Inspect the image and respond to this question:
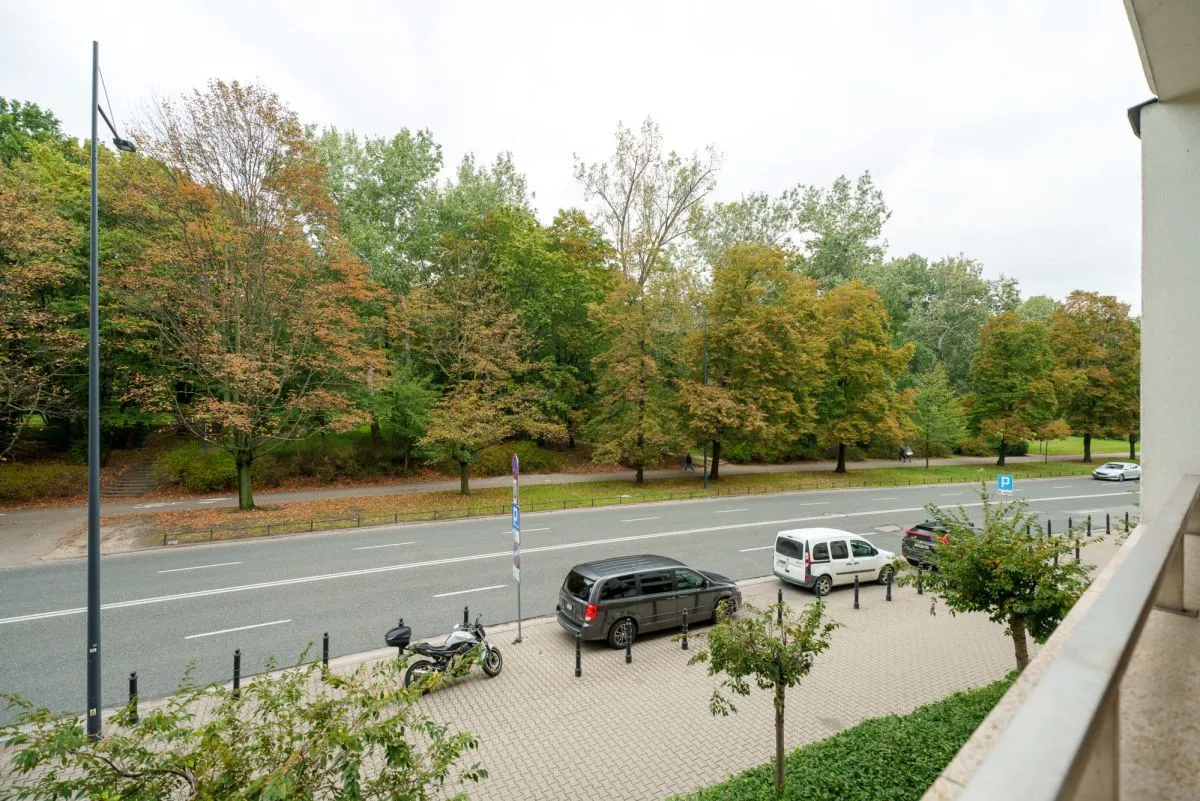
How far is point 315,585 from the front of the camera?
48.5 ft

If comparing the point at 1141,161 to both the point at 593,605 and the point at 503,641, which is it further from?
the point at 503,641

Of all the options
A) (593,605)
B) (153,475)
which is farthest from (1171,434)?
(153,475)

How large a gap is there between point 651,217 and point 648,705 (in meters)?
30.5

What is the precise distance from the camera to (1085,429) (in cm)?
4641

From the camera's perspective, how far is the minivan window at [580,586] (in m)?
11.4

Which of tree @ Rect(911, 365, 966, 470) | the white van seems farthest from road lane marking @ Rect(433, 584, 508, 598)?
tree @ Rect(911, 365, 966, 470)

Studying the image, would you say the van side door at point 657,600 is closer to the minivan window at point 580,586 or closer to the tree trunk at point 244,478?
the minivan window at point 580,586

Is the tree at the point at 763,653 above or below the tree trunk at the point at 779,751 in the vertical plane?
above

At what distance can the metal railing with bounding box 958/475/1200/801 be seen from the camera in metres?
0.85

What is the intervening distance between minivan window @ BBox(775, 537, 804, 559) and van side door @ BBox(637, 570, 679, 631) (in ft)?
14.0

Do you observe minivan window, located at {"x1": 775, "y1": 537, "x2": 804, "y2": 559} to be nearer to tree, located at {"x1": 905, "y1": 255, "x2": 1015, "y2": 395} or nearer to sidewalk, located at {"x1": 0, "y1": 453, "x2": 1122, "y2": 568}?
sidewalk, located at {"x1": 0, "y1": 453, "x2": 1122, "y2": 568}

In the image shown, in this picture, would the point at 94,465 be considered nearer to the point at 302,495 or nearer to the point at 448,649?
the point at 448,649

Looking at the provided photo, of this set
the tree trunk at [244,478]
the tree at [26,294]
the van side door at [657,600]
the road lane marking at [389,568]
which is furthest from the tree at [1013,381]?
the tree at [26,294]

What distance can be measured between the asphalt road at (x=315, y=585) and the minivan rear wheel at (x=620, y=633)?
99.5 inches
